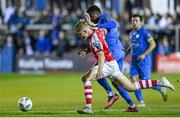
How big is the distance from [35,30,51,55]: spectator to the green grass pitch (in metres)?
1.91

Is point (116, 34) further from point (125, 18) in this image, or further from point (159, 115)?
point (125, 18)

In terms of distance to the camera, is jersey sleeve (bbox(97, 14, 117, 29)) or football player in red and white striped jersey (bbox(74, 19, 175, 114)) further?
jersey sleeve (bbox(97, 14, 117, 29))

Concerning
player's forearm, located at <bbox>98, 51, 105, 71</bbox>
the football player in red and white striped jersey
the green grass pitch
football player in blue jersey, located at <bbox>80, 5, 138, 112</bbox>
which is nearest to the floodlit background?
the green grass pitch

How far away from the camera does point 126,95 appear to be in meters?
16.5

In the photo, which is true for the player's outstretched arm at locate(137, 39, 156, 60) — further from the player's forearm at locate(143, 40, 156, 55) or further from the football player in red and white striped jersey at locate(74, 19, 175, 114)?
the football player in red and white striped jersey at locate(74, 19, 175, 114)

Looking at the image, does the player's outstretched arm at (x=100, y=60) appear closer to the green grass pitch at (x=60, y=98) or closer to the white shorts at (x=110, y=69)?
the white shorts at (x=110, y=69)

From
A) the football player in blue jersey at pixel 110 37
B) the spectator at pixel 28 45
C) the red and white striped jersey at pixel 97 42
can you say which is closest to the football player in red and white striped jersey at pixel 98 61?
the red and white striped jersey at pixel 97 42

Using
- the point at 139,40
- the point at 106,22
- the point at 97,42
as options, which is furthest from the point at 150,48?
the point at 97,42

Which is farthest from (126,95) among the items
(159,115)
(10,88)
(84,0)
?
(84,0)

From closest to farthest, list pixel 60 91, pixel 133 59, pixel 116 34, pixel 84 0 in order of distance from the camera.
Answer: pixel 116 34 < pixel 133 59 < pixel 60 91 < pixel 84 0

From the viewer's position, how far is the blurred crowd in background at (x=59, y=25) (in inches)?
1483

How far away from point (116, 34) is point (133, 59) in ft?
7.57

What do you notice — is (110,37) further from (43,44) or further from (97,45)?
A: (43,44)

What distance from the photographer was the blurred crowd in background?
37.7 m
